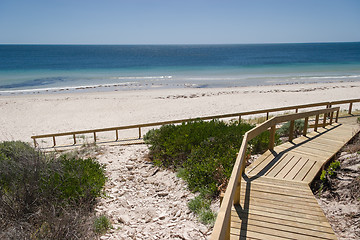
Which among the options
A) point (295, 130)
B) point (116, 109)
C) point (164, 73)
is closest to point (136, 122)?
point (116, 109)

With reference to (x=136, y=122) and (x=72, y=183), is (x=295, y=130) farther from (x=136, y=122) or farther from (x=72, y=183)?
(x=136, y=122)

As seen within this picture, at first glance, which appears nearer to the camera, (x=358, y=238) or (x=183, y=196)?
(x=358, y=238)

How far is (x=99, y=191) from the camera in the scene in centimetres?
607

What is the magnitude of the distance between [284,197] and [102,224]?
126 inches

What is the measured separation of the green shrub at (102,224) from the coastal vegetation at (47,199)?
0.09 feet

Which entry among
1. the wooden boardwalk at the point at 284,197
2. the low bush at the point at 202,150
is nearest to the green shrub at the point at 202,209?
the low bush at the point at 202,150

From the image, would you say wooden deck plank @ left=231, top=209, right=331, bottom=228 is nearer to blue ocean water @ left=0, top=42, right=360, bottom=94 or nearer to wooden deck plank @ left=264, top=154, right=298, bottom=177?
wooden deck plank @ left=264, top=154, right=298, bottom=177

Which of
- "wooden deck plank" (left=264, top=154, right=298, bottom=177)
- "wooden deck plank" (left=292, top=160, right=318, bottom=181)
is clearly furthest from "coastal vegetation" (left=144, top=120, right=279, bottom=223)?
"wooden deck plank" (left=292, top=160, right=318, bottom=181)

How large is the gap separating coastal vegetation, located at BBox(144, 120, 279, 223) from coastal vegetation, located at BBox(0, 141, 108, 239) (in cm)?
197

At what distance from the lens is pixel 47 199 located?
17.2 feet

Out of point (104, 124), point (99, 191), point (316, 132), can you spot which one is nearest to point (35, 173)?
point (99, 191)

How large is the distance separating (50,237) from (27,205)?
1352 millimetres

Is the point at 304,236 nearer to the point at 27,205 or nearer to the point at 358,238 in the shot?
the point at 358,238

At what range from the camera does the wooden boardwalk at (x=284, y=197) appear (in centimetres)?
387
